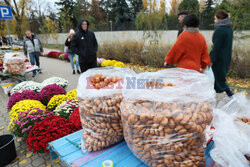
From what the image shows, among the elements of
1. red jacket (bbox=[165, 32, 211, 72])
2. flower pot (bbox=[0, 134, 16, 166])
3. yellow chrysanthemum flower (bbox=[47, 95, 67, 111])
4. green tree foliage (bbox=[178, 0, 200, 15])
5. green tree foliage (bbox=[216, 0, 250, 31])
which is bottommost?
flower pot (bbox=[0, 134, 16, 166])

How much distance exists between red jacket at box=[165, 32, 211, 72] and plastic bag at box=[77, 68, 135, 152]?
1.30 m

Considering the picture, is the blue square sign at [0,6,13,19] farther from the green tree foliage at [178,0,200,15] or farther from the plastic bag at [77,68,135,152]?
the green tree foliage at [178,0,200,15]

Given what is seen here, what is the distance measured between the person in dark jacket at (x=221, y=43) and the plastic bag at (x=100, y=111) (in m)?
2.11

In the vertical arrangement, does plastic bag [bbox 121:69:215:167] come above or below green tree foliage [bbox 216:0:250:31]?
below

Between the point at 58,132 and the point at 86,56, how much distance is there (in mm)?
2328

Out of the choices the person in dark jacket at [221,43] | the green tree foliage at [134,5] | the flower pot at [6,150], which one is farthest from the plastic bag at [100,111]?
the green tree foliage at [134,5]

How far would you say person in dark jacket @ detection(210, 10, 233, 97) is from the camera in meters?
2.59

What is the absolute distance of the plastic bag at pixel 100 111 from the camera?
1223mm

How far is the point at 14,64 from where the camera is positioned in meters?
4.66

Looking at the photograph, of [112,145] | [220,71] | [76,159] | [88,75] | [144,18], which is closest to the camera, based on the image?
[76,159]

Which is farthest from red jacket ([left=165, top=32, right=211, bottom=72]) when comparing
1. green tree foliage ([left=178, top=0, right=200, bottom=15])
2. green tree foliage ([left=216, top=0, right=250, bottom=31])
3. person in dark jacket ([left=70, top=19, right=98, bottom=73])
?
green tree foliage ([left=178, top=0, right=200, bottom=15])

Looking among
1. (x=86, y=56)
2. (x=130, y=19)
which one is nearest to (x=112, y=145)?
(x=86, y=56)

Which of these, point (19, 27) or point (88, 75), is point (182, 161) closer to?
point (88, 75)

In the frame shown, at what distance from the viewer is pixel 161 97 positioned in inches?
38.5
